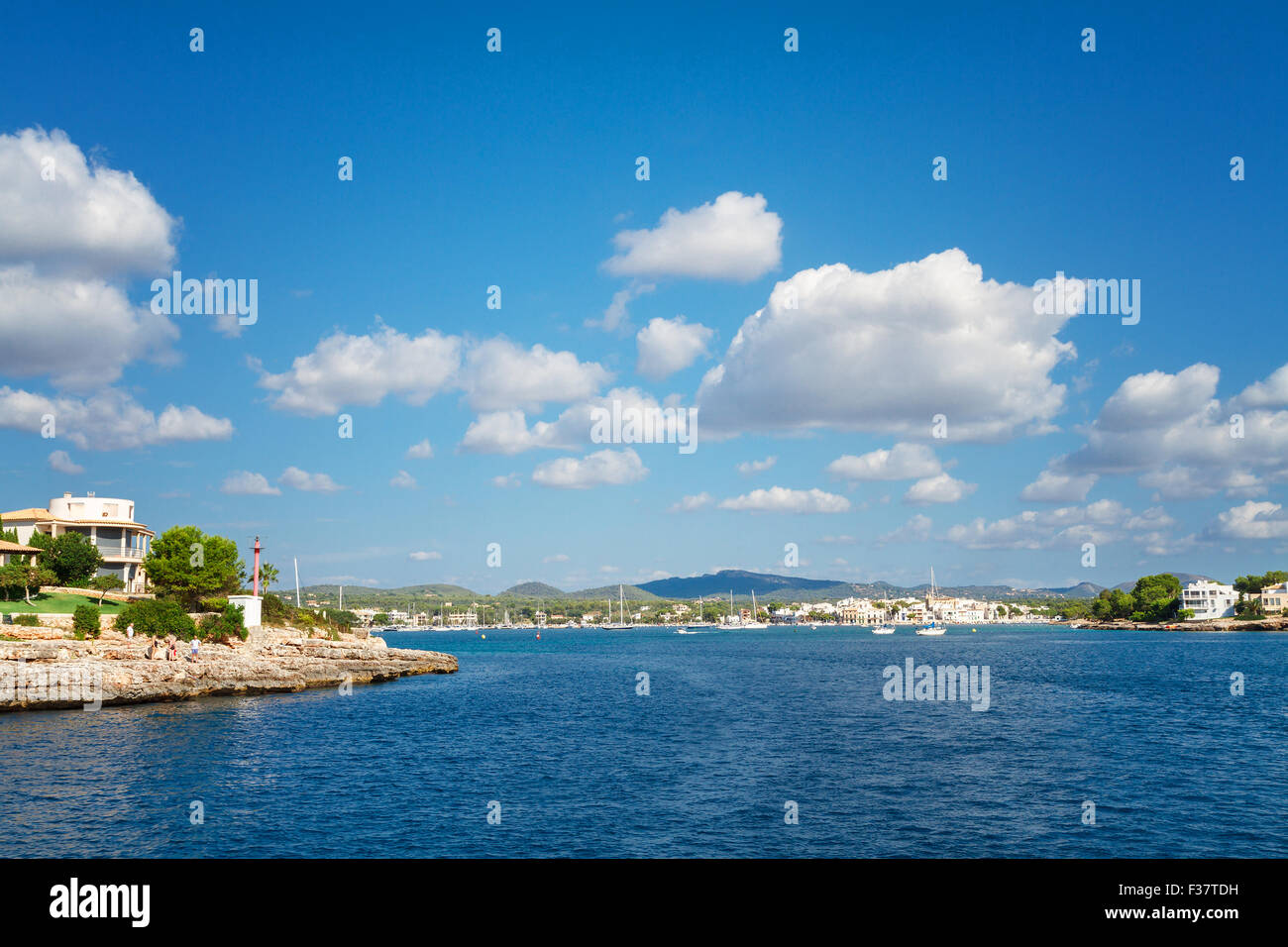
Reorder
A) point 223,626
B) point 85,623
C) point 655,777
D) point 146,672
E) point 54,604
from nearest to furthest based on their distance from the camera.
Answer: point 655,777, point 146,672, point 85,623, point 54,604, point 223,626

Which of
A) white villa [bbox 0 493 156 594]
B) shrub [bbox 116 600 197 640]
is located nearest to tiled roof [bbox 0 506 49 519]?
white villa [bbox 0 493 156 594]

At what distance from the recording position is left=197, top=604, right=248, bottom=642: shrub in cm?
9193

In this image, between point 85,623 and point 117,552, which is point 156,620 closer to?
point 85,623

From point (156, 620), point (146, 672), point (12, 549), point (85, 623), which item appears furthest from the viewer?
point (12, 549)

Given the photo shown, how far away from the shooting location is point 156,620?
82.0 metres

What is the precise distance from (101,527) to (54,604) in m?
30.7

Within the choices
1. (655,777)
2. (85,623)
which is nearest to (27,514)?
(85,623)

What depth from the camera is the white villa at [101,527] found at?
108062 mm

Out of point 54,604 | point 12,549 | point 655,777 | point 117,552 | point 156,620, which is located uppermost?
point 12,549

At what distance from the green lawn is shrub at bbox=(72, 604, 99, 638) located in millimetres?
5579

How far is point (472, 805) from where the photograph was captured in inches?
1476

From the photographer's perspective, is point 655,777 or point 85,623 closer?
point 655,777

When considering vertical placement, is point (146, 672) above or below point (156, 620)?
below
